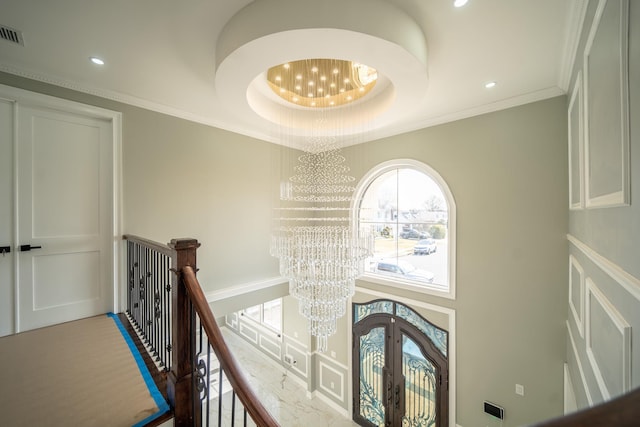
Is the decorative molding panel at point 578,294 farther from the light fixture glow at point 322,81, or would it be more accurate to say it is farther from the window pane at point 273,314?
the window pane at point 273,314

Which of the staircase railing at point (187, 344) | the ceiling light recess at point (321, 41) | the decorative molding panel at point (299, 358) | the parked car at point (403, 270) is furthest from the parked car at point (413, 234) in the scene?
the staircase railing at point (187, 344)

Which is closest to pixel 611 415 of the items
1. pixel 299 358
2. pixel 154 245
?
pixel 154 245

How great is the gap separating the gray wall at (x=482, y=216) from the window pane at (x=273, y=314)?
2.65 metres

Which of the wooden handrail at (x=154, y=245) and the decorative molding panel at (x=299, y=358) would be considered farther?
the decorative molding panel at (x=299, y=358)

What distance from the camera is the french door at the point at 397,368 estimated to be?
3750 mm

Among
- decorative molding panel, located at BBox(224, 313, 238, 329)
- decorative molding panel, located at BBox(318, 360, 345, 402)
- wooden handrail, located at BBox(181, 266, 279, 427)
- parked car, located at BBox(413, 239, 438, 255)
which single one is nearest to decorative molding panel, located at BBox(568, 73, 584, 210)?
parked car, located at BBox(413, 239, 438, 255)

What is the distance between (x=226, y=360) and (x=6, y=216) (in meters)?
2.98

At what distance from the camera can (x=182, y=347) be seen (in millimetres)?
1569

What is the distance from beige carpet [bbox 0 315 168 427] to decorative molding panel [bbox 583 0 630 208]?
2.84 metres

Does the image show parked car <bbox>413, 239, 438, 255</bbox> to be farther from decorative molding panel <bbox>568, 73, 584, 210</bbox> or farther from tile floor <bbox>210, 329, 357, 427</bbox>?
tile floor <bbox>210, 329, 357, 427</bbox>

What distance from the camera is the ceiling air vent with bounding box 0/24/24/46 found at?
76.9 inches

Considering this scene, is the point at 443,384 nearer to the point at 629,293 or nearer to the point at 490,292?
the point at 490,292

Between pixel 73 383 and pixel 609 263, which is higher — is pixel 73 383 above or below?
below

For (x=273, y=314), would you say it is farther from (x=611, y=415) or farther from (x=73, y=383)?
(x=611, y=415)
